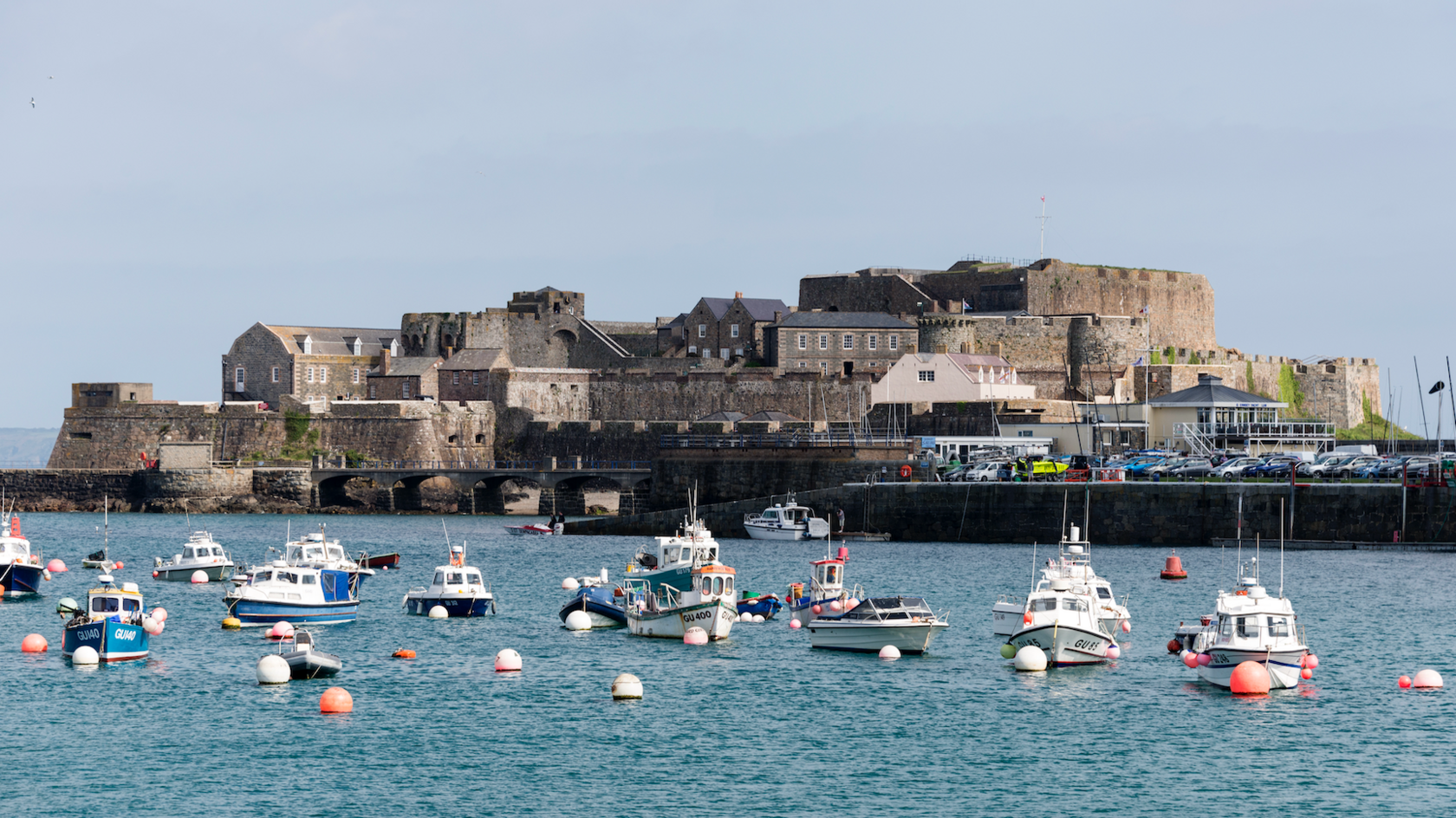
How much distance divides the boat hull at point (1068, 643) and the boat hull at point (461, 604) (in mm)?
14769

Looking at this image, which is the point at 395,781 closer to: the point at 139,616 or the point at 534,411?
the point at 139,616

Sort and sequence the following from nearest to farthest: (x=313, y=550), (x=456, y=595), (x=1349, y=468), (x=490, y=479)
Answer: (x=456, y=595) → (x=313, y=550) → (x=1349, y=468) → (x=490, y=479)

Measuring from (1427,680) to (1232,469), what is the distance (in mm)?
30516

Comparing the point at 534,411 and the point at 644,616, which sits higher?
the point at 534,411

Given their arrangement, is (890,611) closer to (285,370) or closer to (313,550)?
(313,550)

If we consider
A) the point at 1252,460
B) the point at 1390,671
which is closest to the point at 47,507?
the point at 1252,460

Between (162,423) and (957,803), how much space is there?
81.0 m

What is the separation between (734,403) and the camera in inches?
3797

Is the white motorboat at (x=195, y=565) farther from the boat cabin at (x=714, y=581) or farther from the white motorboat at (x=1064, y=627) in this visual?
the white motorboat at (x=1064, y=627)

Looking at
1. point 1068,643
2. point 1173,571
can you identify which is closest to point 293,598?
point 1068,643

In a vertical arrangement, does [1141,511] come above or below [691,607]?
above

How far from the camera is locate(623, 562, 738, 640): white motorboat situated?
40719 millimetres

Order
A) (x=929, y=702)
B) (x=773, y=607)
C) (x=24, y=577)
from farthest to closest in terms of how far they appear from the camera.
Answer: (x=24, y=577) → (x=773, y=607) → (x=929, y=702)

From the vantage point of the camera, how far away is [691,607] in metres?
40.7
